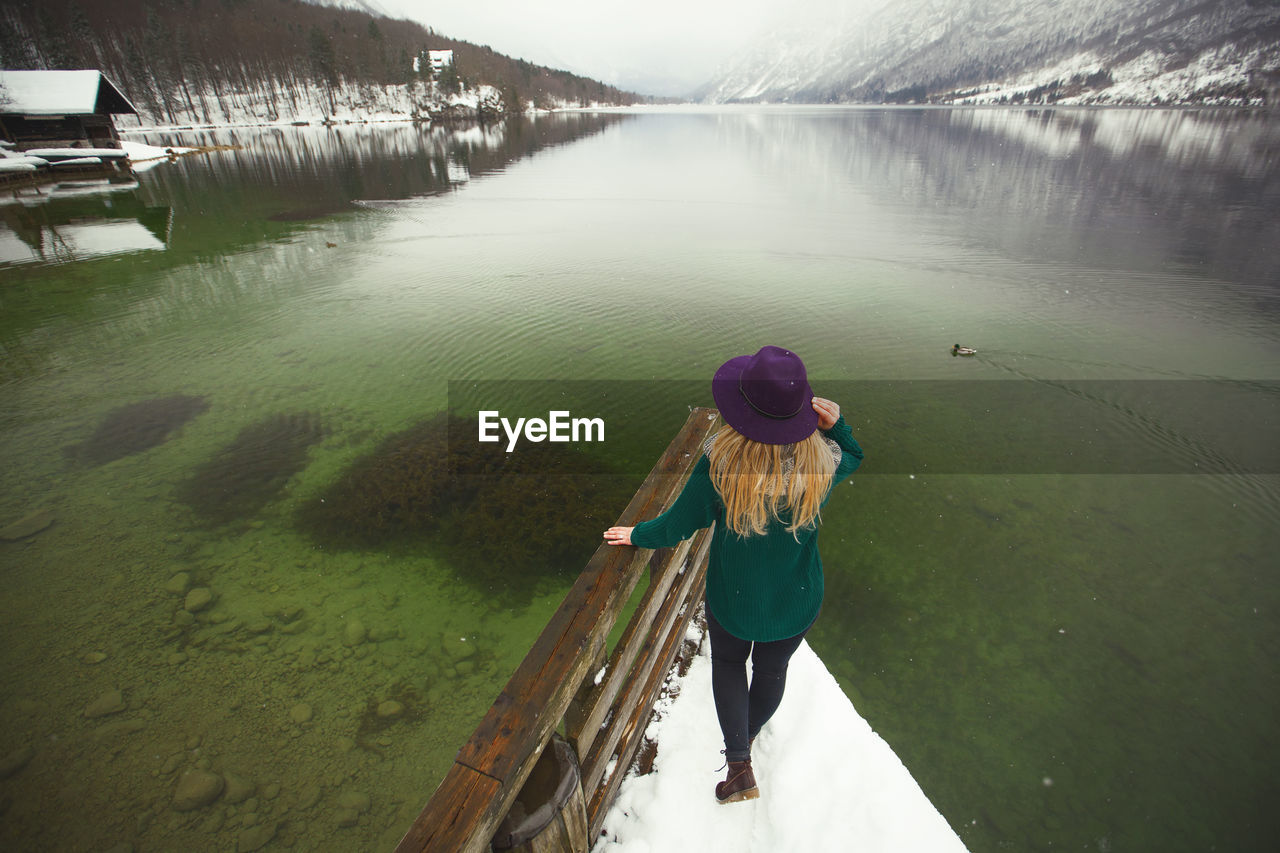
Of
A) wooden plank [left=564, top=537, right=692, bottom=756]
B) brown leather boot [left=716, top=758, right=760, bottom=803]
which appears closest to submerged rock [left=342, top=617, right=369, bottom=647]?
wooden plank [left=564, top=537, right=692, bottom=756]

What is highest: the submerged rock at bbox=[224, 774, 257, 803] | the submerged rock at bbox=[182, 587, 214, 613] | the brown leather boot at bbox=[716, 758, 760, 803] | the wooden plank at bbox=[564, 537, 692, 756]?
the wooden plank at bbox=[564, 537, 692, 756]

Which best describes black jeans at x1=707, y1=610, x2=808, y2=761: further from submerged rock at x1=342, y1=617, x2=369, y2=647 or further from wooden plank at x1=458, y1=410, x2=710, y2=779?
submerged rock at x1=342, y1=617, x2=369, y2=647

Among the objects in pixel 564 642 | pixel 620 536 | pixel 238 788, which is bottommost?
pixel 238 788

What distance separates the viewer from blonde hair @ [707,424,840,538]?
212cm

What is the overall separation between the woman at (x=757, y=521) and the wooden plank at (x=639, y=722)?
61 centimetres

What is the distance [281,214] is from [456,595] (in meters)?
25.3

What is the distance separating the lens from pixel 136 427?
8.59 metres

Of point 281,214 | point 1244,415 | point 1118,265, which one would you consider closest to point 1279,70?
point 1118,265

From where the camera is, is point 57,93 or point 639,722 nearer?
point 639,722

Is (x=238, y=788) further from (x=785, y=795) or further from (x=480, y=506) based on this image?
(x=785, y=795)

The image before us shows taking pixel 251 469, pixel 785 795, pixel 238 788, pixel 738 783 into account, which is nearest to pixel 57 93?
pixel 251 469

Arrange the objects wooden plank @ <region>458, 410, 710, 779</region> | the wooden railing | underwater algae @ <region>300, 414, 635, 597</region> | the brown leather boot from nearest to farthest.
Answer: the wooden railing, wooden plank @ <region>458, 410, 710, 779</region>, the brown leather boot, underwater algae @ <region>300, 414, 635, 597</region>

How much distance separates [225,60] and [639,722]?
13516 centimetres

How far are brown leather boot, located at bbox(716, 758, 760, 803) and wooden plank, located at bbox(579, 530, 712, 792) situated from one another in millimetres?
642
